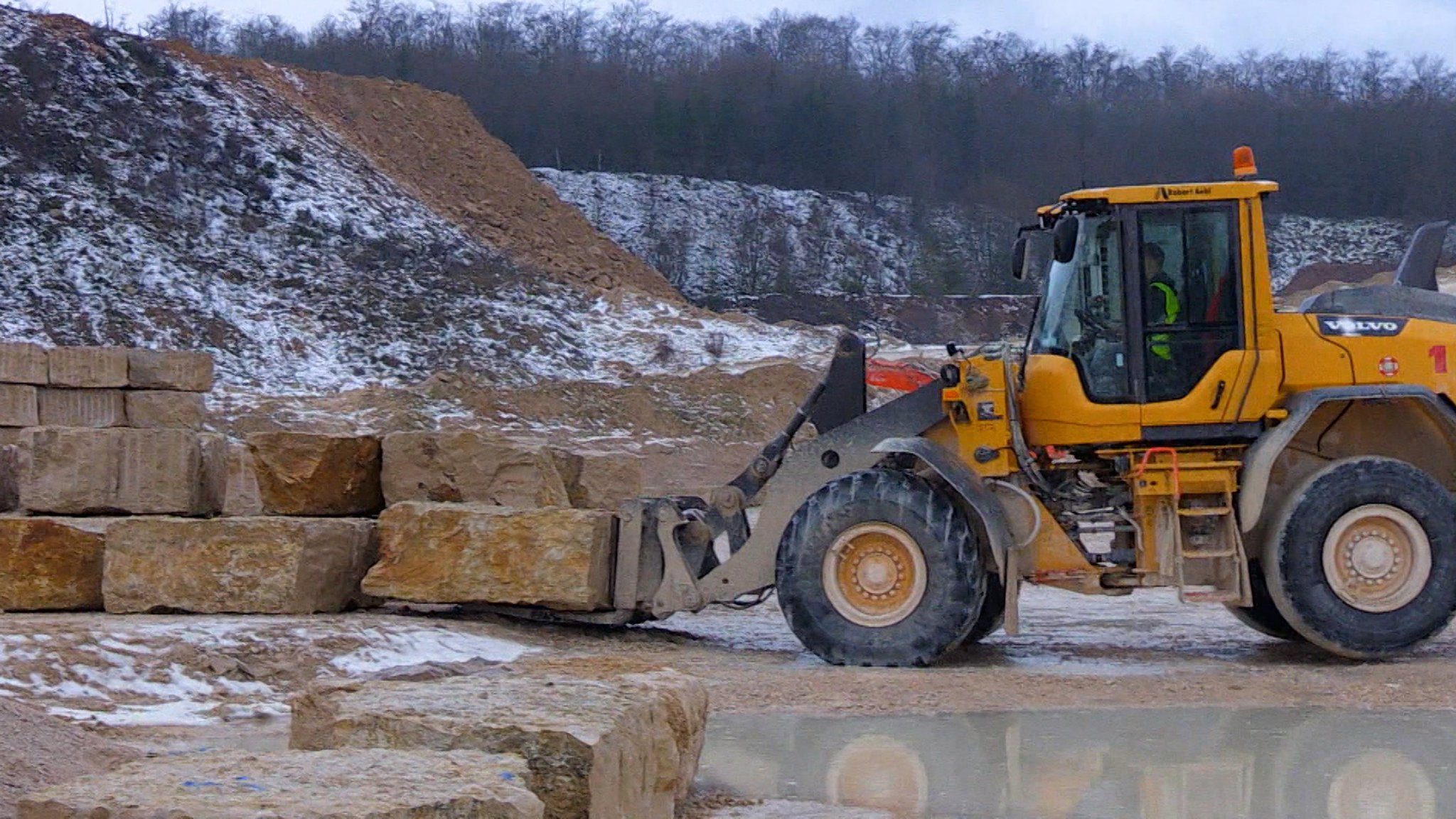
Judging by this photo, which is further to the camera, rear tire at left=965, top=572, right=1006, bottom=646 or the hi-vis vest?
rear tire at left=965, top=572, right=1006, bottom=646

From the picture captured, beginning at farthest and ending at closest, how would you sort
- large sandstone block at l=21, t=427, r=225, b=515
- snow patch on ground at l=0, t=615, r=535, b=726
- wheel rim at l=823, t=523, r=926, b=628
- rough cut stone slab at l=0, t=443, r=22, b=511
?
rough cut stone slab at l=0, t=443, r=22, b=511 → large sandstone block at l=21, t=427, r=225, b=515 → wheel rim at l=823, t=523, r=926, b=628 → snow patch on ground at l=0, t=615, r=535, b=726

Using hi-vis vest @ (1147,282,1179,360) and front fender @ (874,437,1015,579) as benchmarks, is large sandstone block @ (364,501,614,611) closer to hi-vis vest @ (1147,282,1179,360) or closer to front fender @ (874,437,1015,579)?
front fender @ (874,437,1015,579)

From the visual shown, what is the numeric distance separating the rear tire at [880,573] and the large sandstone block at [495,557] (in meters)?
1.22

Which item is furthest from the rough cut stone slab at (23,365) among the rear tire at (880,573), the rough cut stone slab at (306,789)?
the rough cut stone slab at (306,789)

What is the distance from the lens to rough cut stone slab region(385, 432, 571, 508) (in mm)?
10938

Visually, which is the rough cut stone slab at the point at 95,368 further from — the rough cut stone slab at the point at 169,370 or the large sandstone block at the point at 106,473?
the large sandstone block at the point at 106,473

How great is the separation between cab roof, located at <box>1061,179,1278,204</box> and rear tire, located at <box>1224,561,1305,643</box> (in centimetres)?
221

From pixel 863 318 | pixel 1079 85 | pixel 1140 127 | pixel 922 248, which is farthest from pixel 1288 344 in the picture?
pixel 1079 85

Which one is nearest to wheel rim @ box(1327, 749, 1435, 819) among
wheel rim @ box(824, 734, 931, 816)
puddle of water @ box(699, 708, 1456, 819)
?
puddle of water @ box(699, 708, 1456, 819)

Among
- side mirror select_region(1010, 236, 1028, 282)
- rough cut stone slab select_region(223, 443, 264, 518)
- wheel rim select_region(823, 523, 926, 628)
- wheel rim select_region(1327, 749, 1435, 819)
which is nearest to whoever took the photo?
wheel rim select_region(1327, 749, 1435, 819)

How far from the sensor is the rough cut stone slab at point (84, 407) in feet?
52.9

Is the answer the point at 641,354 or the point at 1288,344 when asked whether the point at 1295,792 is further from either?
the point at 641,354

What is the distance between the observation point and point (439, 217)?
37.4 metres

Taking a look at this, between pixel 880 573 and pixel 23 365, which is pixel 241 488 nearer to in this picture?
pixel 23 365
